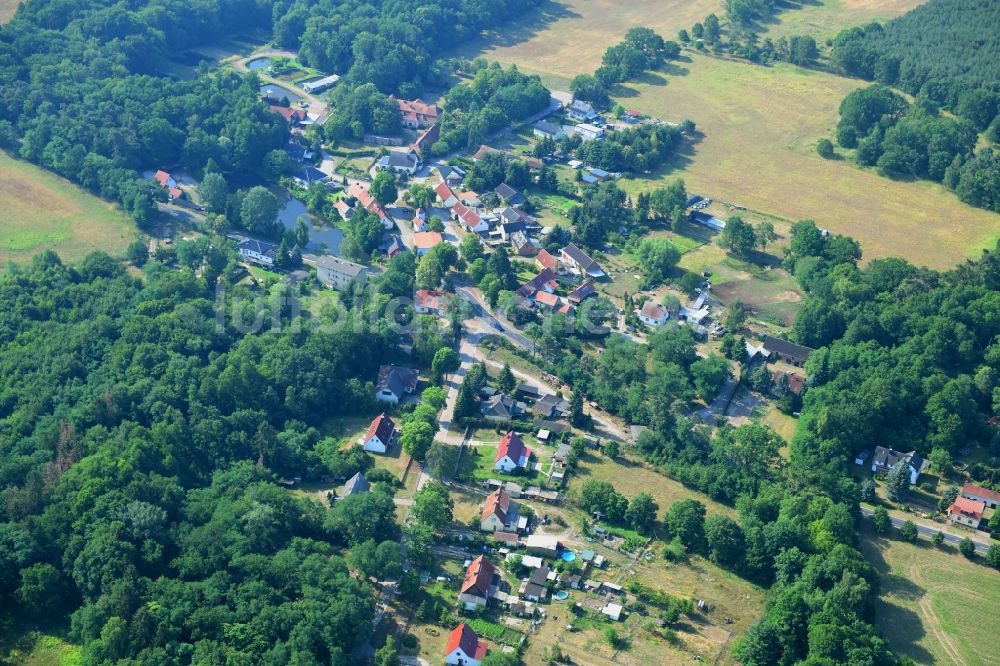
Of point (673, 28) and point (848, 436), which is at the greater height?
point (673, 28)

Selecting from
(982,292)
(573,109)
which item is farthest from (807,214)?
(573,109)

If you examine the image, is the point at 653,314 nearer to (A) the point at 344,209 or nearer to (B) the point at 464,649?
(A) the point at 344,209

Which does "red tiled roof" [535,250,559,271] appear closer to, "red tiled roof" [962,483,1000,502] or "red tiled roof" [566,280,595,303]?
"red tiled roof" [566,280,595,303]

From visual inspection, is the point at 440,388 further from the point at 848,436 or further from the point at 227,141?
the point at 227,141

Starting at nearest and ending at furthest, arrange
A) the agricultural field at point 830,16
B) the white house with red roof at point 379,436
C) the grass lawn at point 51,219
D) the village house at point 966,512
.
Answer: the village house at point 966,512
the white house with red roof at point 379,436
the grass lawn at point 51,219
the agricultural field at point 830,16

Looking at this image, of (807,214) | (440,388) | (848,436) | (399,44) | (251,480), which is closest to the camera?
(251,480)

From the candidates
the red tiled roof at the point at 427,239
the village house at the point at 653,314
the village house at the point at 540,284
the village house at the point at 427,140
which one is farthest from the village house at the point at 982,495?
the village house at the point at 427,140

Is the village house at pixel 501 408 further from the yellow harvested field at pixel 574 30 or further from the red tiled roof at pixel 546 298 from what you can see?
the yellow harvested field at pixel 574 30
